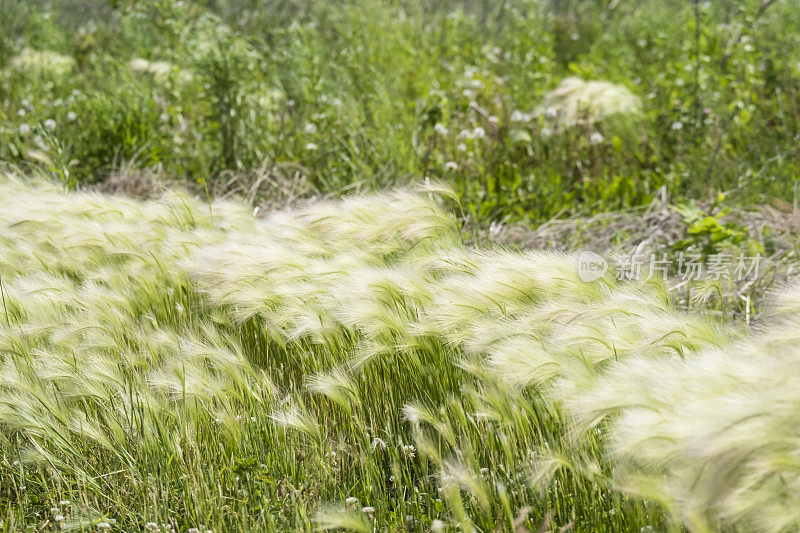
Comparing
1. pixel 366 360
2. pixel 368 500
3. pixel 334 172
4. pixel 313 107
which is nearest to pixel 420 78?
pixel 313 107

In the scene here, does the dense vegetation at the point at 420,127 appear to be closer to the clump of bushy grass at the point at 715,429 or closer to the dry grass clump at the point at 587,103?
the dry grass clump at the point at 587,103

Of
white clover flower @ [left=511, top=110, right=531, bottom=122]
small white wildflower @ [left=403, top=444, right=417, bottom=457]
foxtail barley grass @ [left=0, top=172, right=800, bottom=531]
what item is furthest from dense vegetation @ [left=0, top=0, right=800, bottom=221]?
small white wildflower @ [left=403, top=444, right=417, bottom=457]

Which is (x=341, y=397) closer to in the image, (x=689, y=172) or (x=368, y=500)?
(x=368, y=500)

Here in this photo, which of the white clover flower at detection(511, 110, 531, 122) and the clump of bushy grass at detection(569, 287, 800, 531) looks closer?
the clump of bushy grass at detection(569, 287, 800, 531)

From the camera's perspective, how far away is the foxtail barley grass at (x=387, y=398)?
1128 mm

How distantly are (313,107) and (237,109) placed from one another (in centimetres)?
67

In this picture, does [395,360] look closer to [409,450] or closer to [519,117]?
[409,450]

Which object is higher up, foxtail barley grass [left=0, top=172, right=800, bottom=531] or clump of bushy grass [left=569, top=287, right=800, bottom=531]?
clump of bushy grass [left=569, top=287, right=800, bottom=531]

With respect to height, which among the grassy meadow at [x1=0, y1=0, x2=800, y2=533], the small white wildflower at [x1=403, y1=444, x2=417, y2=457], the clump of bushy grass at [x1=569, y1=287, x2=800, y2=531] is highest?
the clump of bushy grass at [x1=569, y1=287, x2=800, y2=531]

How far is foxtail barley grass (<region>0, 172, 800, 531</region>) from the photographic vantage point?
3.70 ft

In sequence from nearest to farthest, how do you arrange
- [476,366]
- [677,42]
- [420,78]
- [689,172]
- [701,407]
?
[701,407] → [476,366] → [689,172] → [420,78] → [677,42]

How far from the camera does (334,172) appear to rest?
154 inches

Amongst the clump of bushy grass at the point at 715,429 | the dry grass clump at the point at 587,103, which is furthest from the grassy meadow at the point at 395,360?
the dry grass clump at the point at 587,103

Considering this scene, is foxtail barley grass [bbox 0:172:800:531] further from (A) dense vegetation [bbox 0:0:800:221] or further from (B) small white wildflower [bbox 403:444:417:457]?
(A) dense vegetation [bbox 0:0:800:221]
